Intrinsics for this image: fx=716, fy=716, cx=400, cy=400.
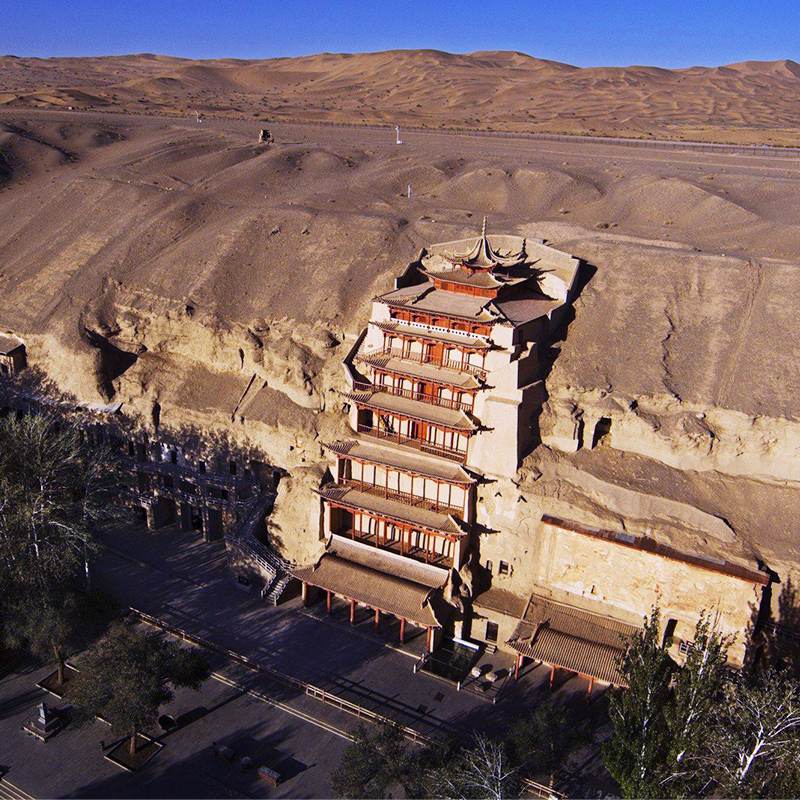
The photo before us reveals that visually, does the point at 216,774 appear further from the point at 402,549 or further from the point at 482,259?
the point at 482,259

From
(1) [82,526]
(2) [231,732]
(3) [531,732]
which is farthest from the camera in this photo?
(1) [82,526]

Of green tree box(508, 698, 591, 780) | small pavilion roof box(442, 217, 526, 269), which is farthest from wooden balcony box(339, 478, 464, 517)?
small pavilion roof box(442, 217, 526, 269)

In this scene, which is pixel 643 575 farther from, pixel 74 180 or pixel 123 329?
pixel 74 180

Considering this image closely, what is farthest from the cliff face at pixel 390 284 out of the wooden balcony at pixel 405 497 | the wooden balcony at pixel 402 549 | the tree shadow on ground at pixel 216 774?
the tree shadow on ground at pixel 216 774

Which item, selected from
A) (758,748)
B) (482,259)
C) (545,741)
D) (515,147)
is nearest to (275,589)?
(545,741)

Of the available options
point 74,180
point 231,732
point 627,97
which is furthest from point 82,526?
point 627,97

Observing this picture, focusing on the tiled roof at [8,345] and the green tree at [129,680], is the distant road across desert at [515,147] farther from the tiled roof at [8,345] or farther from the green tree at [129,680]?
the green tree at [129,680]
